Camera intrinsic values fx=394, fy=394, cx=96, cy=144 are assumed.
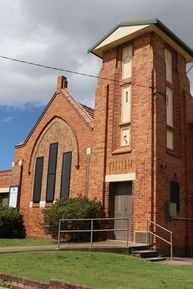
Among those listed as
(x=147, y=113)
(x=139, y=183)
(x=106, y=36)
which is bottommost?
(x=139, y=183)

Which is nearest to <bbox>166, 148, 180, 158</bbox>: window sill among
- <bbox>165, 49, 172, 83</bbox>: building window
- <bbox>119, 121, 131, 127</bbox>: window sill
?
<bbox>119, 121, 131, 127</bbox>: window sill

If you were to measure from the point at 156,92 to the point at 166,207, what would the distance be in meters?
5.25

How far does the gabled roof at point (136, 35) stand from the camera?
1862 cm

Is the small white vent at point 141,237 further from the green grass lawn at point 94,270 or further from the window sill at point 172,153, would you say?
the window sill at point 172,153

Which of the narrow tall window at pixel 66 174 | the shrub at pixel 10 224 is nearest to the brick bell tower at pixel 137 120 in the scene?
the narrow tall window at pixel 66 174

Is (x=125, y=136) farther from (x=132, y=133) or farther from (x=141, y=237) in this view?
(x=141, y=237)

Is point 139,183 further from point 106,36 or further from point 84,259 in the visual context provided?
point 106,36

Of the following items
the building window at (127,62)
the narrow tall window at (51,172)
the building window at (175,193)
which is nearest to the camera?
the building window at (175,193)

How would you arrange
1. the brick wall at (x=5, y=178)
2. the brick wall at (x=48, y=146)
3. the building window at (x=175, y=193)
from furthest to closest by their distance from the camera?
1. the brick wall at (x=5, y=178)
2. the brick wall at (x=48, y=146)
3. the building window at (x=175, y=193)

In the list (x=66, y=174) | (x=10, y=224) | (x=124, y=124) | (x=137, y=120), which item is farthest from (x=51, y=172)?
(x=137, y=120)

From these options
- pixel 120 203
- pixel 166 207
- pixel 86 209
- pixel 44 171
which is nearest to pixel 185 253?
pixel 166 207

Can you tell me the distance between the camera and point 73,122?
22203 millimetres

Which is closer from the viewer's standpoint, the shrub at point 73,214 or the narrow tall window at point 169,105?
the shrub at point 73,214

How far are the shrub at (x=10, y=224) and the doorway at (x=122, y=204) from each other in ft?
23.3
